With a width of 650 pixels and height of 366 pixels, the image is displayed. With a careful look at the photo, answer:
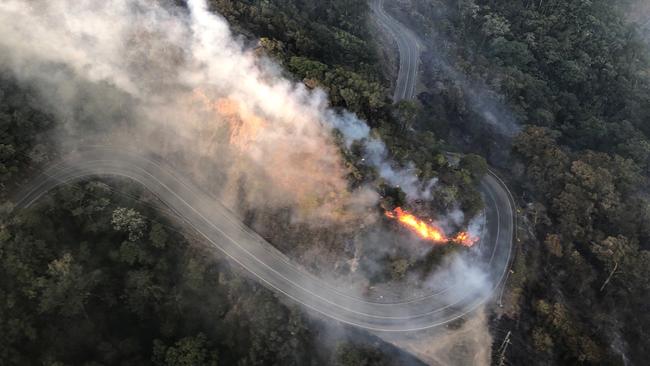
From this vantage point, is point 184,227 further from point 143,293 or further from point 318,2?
point 318,2

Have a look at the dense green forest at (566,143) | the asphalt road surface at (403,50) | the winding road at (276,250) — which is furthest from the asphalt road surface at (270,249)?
the asphalt road surface at (403,50)

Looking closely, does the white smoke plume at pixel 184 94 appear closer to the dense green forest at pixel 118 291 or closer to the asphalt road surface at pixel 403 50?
the dense green forest at pixel 118 291

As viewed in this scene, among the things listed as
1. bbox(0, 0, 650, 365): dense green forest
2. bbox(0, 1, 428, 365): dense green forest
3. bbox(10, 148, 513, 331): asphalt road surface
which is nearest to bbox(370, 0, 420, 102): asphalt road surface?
bbox(0, 0, 650, 365): dense green forest

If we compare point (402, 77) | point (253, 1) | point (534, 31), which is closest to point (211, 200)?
point (253, 1)

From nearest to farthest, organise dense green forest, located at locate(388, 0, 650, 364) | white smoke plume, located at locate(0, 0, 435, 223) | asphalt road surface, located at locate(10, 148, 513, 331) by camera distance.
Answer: asphalt road surface, located at locate(10, 148, 513, 331)
dense green forest, located at locate(388, 0, 650, 364)
white smoke plume, located at locate(0, 0, 435, 223)

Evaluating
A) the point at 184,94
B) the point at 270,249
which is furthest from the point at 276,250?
the point at 184,94

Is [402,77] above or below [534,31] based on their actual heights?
below

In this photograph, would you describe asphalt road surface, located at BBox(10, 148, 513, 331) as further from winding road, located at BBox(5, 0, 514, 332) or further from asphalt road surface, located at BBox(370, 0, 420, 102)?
asphalt road surface, located at BBox(370, 0, 420, 102)
